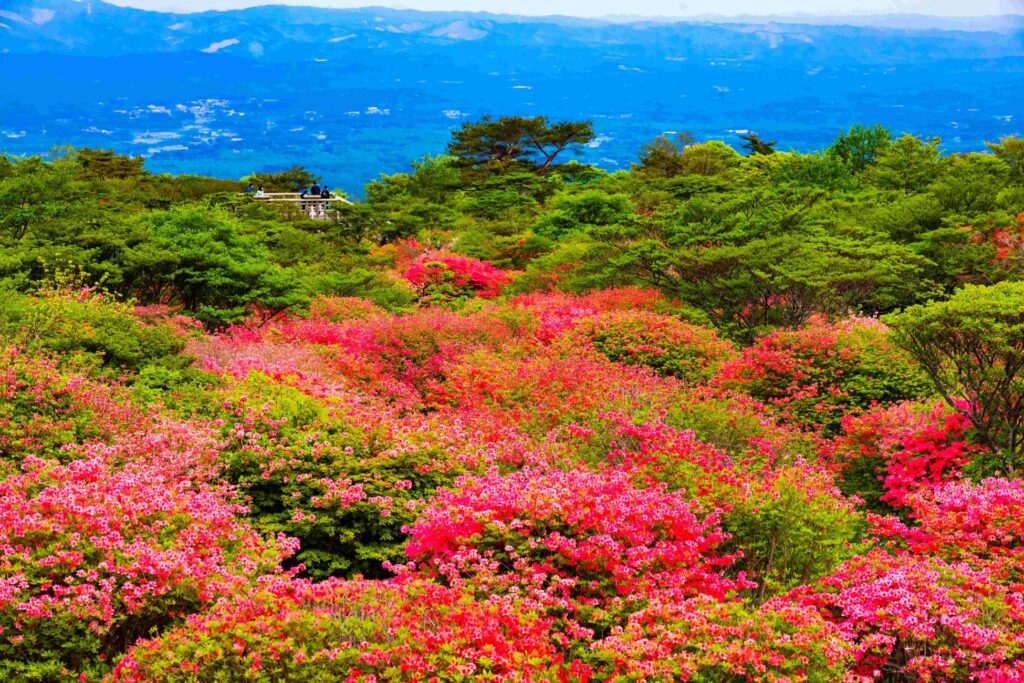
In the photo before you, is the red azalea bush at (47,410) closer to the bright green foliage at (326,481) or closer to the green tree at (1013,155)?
the bright green foliage at (326,481)

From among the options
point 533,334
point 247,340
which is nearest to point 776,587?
point 533,334

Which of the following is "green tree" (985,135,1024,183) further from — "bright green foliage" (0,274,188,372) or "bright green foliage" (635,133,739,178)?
"bright green foliage" (0,274,188,372)

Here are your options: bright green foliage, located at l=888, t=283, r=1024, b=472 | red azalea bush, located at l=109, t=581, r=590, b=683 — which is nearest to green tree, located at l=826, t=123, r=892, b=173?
bright green foliage, located at l=888, t=283, r=1024, b=472

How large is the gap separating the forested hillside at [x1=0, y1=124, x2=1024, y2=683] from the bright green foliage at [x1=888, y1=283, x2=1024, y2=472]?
0.14 ft

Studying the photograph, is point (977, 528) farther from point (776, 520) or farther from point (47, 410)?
point (47, 410)

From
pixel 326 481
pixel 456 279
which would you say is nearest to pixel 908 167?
pixel 456 279

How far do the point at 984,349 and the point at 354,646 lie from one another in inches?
308

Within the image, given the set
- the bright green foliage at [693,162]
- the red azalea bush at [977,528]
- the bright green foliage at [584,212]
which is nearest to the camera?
the red azalea bush at [977,528]

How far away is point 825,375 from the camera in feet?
45.0

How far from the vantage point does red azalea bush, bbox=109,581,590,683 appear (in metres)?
4.98

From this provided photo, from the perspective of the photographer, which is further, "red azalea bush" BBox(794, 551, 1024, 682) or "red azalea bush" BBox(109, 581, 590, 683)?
"red azalea bush" BBox(794, 551, 1024, 682)

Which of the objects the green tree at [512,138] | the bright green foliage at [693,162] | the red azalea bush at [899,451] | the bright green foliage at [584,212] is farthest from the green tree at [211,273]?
the green tree at [512,138]

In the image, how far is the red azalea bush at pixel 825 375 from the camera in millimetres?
13266

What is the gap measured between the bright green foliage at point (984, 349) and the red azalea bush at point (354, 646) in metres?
6.33
